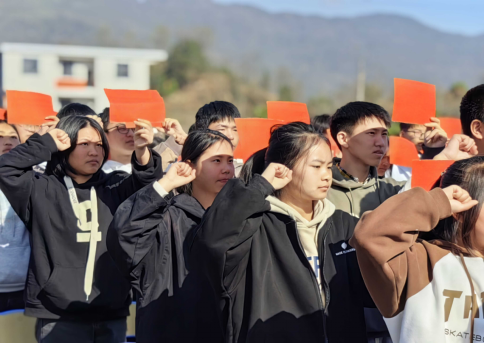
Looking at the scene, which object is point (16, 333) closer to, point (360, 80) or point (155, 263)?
point (155, 263)

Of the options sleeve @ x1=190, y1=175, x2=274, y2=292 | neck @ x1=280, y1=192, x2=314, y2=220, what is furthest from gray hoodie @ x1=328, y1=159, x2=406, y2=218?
sleeve @ x1=190, y1=175, x2=274, y2=292

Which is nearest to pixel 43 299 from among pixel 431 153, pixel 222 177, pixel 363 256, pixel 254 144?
pixel 222 177

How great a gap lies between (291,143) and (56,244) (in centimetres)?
154

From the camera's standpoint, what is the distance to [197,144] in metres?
3.04

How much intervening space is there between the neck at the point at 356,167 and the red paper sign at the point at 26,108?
2115 mm

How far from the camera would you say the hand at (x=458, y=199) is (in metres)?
2.03

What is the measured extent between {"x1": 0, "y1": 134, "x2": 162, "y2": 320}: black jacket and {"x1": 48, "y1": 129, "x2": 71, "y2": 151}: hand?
36 millimetres

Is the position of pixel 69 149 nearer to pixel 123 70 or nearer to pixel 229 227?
pixel 229 227

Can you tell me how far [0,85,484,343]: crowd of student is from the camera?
2.11 meters

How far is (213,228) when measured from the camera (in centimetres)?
232

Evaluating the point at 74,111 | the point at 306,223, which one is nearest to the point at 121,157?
the point at 74,111

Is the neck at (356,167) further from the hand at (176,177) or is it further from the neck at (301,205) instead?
the hand at (176,177)

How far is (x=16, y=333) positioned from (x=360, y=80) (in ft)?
182

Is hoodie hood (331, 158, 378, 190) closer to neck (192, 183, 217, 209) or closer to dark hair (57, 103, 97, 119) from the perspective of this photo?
neck (192, 183, 217, 209)
